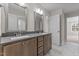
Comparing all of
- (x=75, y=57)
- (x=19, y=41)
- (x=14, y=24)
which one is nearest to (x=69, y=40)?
(x=75, y=57)

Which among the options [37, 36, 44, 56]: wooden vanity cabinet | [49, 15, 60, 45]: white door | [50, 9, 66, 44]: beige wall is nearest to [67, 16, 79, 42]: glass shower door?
[50, 9, 66, 44]: beige wall

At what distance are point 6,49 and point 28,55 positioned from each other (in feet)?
2.01

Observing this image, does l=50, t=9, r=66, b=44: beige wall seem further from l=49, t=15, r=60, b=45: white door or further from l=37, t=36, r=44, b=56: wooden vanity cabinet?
l=37, t=36, r=44, b=56: wooden vanity cabinet

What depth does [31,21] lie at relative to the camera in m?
2.91

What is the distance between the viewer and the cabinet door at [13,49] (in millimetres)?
1517

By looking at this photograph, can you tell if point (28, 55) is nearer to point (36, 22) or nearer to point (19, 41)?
point (19, 41)

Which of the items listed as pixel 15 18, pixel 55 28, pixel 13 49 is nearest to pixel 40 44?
pixel 55 28

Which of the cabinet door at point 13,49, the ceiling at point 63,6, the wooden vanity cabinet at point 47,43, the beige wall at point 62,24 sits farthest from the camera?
the wooden vanity cabinet at point 47,43

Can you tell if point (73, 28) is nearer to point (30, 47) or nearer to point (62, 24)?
point (62, 24)

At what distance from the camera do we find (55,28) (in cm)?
225

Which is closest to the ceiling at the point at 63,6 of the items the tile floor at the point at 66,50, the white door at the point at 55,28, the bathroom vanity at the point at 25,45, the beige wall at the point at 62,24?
the beige wall at the point at 62,24

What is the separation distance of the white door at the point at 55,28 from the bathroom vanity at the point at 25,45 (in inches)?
4.5

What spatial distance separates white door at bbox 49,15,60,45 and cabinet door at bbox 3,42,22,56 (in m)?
0.79

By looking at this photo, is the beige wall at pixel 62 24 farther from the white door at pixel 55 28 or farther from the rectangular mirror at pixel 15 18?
the rectangular mirror at pixel 15 18
